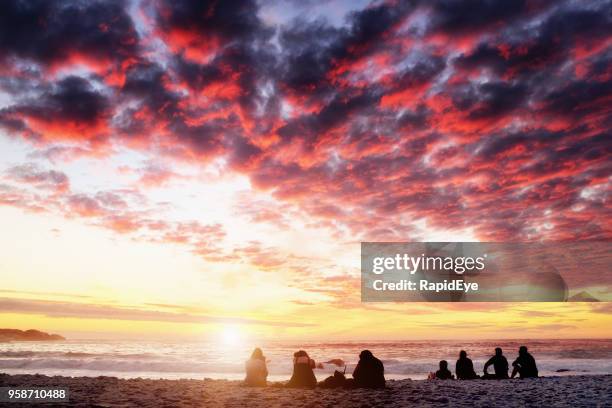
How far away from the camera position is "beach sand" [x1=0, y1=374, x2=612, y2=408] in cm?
1316

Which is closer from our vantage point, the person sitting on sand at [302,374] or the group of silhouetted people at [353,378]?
the group of silhouetted people at [353,378]

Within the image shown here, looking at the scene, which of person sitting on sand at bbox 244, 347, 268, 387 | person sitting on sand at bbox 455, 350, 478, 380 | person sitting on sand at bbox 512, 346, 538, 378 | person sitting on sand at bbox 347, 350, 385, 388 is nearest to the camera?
person sitting on sand at bbox 347, 350, 385, 388

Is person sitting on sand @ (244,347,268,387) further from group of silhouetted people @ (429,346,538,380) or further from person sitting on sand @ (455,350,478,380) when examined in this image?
person sitting on sand @ (455,350,478,380)

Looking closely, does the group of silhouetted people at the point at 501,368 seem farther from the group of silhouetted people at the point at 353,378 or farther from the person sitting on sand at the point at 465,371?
the group of silhouetted people at the point at 353,378

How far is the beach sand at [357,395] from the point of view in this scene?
518 inches

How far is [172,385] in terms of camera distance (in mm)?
18250

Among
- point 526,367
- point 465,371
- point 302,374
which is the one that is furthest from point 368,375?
point 526,367

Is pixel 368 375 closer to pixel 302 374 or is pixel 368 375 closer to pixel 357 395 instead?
pixel 357 395

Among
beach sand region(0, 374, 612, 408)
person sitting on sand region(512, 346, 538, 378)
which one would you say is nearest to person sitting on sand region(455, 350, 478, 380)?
person sitting on sand region(512, 346, 538, 378)

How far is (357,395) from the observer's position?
1491 centimetres

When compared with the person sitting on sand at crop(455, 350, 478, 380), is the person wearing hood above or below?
above

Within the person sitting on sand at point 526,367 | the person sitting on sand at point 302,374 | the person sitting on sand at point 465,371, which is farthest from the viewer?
the person sitting on sand at point 465,371

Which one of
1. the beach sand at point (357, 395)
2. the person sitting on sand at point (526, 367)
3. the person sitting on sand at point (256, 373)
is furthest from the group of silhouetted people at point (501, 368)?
the person sitting on sand at point (256, 373)

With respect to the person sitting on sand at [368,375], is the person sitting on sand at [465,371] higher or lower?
lower
